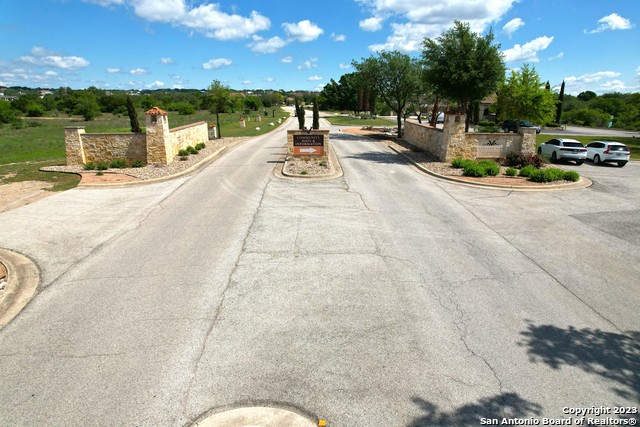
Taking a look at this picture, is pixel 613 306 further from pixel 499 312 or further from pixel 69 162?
pixel 69 162

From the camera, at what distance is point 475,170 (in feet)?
Result: 57.5

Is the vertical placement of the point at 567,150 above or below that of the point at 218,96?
below

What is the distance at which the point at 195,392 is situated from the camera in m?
4.73

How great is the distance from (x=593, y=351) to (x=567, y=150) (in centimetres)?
2028

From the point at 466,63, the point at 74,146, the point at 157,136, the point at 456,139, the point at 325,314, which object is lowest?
the point at 325,314

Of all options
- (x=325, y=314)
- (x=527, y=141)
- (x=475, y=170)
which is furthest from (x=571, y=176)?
(x=325, y=314)

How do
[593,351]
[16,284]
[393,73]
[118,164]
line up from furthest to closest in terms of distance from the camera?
1. [393,73]
2. [118,164]
3. [16,284]
4. [593,351]

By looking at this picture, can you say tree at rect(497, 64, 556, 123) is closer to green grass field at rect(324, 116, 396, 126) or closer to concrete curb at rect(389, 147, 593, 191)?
concrete curb at rect(389, 147, 593, 191)

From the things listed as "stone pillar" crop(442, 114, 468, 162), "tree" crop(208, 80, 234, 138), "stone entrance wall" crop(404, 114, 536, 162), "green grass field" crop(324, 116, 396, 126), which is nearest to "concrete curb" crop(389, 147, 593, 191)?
"stone pillar" crop(442, 114, 468, 162)

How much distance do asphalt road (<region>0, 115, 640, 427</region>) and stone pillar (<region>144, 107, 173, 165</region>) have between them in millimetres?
7489

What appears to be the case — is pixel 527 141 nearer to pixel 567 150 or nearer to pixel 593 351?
pixel 567 150

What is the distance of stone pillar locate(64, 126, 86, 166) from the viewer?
19234mm

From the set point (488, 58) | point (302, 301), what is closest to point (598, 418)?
point (302, 301)

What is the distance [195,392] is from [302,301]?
2531 mm
